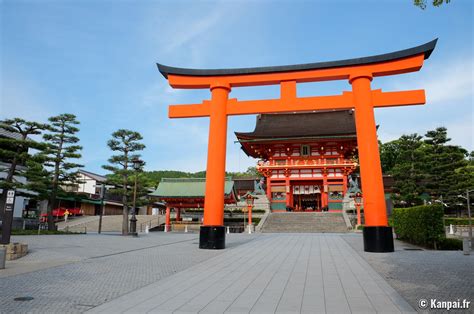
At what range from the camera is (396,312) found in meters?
4.35

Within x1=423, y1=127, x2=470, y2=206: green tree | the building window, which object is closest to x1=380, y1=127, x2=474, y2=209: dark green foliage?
x1=423, y1=127, x2=470, y2=206: green tree

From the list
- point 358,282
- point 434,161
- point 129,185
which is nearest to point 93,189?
point 129,185

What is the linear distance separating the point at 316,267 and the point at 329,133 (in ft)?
85.0

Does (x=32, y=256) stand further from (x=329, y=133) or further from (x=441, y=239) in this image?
(x=329, y=133)

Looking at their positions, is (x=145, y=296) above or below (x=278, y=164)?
below

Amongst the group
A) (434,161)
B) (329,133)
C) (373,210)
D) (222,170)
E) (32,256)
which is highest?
(329,133)

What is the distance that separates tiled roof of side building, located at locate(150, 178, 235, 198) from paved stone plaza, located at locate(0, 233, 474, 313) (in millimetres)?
16712

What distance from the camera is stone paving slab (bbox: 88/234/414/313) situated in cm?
454

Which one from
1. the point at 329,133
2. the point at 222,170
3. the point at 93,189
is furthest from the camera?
the point at 93,189

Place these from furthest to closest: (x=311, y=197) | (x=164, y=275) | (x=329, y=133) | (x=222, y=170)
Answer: (x=311, y=197) < (x=329, y=133) < (x=222, y=170) < (x=164, y=275)

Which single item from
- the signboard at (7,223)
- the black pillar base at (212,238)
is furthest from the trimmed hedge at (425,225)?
the signboard at (7,223)

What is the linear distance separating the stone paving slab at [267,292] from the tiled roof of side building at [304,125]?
25.4 meters

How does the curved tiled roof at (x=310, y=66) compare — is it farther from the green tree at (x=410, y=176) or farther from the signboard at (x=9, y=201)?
the green tree at (x=410, y=176)

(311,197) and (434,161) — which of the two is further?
(311,197)
